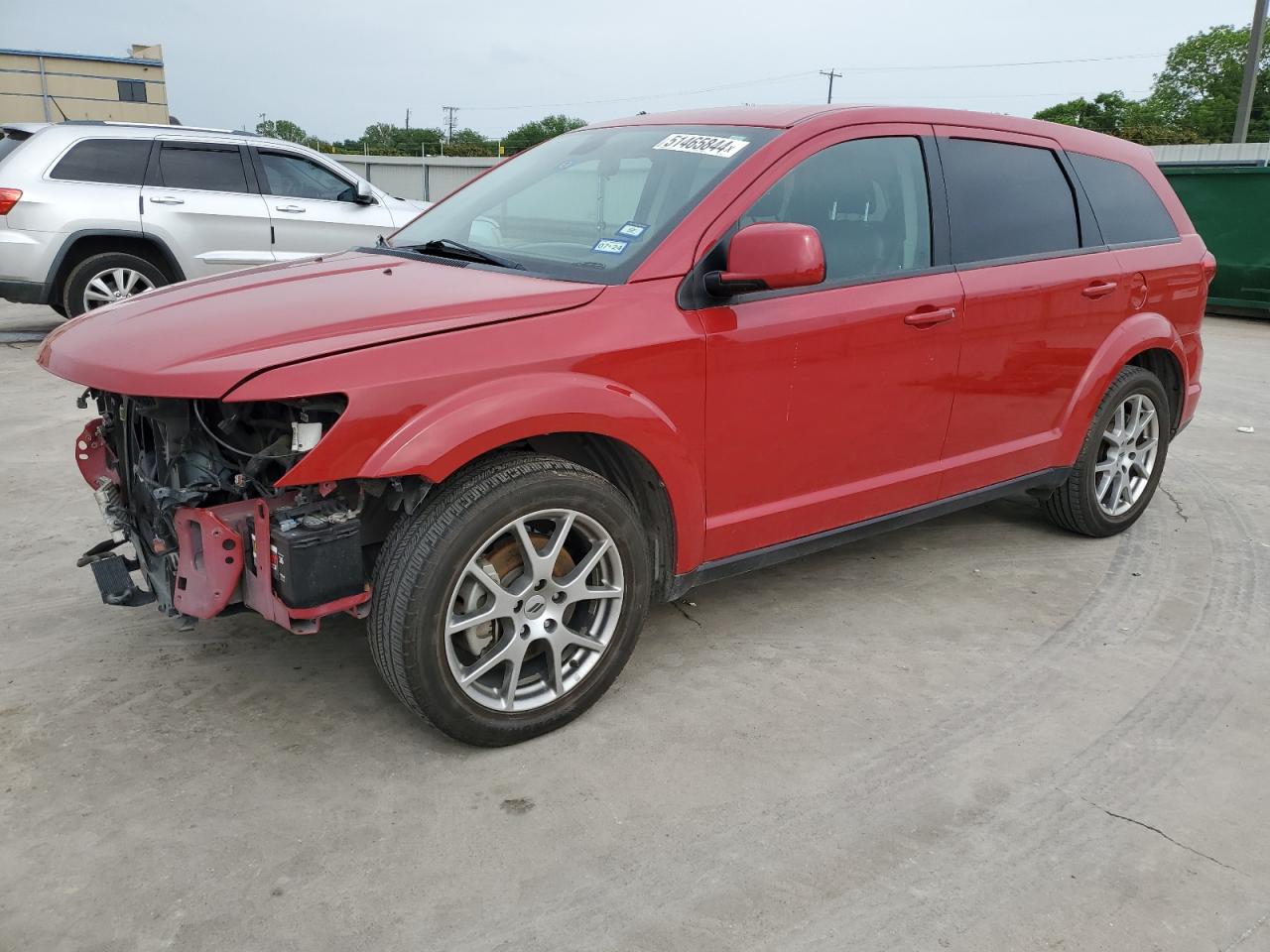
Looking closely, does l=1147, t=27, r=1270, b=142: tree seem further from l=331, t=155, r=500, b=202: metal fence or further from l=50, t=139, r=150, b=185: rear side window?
l=50, t=139, r=150, b=185: rear side window

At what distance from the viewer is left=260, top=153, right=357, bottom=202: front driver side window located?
8.88 metres

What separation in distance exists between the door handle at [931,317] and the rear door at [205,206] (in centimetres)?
672

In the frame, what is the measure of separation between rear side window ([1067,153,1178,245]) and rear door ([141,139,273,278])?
6.74 metres

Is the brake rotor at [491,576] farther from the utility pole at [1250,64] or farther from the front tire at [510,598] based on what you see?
the utility pole at [1250,64]

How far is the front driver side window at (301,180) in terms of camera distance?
888 centimetres

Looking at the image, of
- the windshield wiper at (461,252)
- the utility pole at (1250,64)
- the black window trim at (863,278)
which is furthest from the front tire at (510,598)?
the utility pole at (1250,64)

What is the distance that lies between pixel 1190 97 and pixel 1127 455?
7156cm

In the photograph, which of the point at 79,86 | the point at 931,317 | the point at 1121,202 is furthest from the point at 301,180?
the point at 79,86

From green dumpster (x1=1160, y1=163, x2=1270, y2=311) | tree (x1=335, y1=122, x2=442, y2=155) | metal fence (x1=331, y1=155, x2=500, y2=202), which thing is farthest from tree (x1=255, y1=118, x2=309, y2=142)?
green dumpster (x1=1160, y1=163, x2=1270, y2=311)

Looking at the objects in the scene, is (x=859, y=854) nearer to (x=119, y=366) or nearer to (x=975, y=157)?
(x=119, y=366)

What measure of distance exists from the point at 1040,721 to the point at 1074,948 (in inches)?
38.7

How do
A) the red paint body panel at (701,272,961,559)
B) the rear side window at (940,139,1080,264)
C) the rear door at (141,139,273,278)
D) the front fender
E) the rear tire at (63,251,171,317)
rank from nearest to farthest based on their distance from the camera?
the red paint body panel at (701,272,961,559)
the rear side window at (940,139,1080,264)
the front fender
the rear tire at (63,251,171,317)
the rear door at (141,139,273,278)

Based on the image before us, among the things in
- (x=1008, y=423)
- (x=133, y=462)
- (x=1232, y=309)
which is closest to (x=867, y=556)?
(x=1008, y=423)

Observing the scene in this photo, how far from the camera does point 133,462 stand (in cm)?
301
